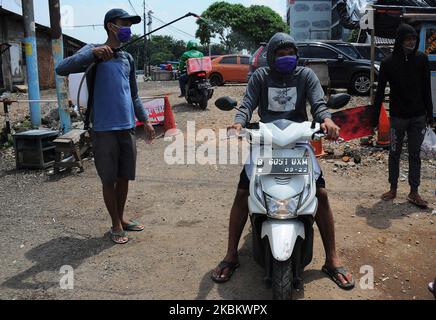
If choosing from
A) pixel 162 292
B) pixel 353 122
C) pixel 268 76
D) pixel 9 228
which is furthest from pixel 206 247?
pixel 353 122

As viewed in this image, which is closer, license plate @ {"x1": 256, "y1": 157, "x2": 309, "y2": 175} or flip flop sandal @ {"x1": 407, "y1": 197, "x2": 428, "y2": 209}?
license plate @ {"x1": 256, "y1": 157, "x2": 309, "y2": 175}

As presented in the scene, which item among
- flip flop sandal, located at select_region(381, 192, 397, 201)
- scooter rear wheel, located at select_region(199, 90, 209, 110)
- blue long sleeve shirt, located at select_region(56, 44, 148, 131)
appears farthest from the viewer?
scooter rear wheel, located at select_region(199, 90, 209, 110)

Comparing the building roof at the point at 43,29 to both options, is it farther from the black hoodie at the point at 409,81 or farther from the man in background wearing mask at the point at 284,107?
the man in background wearing mask at the point at 284,107

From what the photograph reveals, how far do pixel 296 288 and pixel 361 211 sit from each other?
209 cm

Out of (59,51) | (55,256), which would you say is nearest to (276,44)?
(55,256)

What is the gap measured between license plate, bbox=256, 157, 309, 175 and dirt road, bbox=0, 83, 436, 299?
0.94 meters

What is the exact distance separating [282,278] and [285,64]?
155cm

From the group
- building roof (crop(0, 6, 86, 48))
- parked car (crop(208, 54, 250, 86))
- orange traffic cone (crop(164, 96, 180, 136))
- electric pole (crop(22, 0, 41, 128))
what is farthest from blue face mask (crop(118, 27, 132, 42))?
building roof (crop(0, 6, 86, 48))

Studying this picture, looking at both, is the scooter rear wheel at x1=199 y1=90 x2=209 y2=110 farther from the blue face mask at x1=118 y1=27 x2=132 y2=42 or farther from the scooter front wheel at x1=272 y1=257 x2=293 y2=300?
the scooter front wheel at x1=272 y1=257 x2=293 y2=300

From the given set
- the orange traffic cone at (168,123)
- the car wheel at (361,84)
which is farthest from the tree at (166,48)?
the orange traffic cone at (168,123)

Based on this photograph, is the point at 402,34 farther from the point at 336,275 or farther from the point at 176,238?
the point at 176,238

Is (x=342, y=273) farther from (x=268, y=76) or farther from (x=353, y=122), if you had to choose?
(x=353, y=122)

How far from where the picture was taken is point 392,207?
5.04m

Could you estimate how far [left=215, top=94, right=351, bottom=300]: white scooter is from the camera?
112 inches
